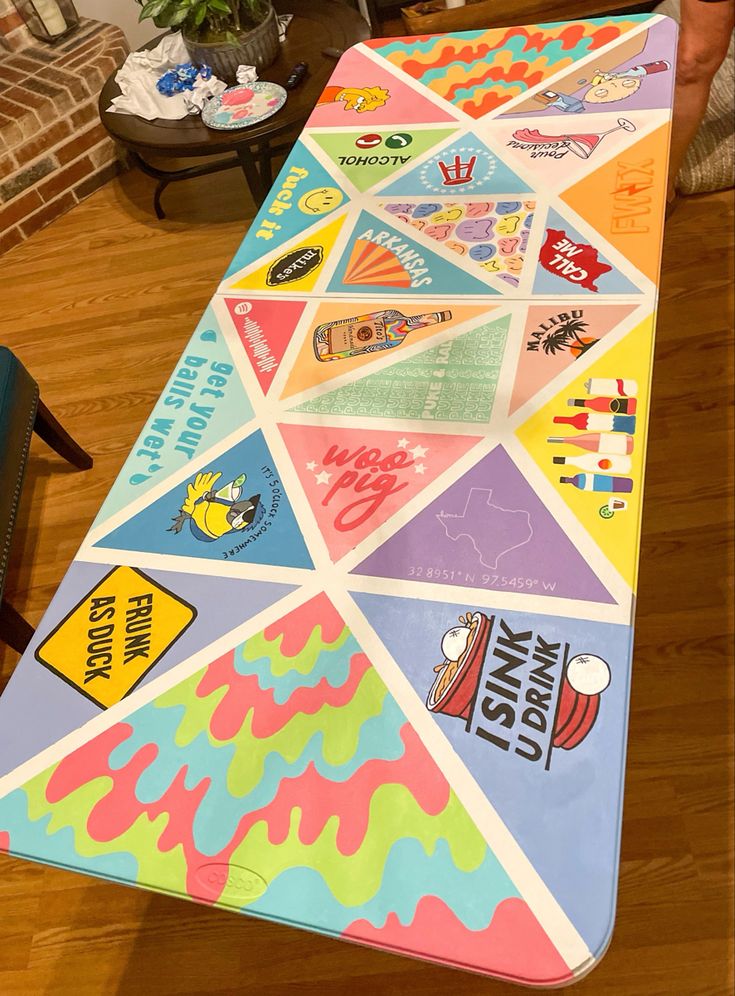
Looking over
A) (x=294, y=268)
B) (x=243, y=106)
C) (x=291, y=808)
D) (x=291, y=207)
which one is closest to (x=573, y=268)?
(x=294, y=268)

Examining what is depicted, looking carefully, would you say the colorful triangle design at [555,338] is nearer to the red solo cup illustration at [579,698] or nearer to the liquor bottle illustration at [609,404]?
the liquor bottle illustration at [609,404]

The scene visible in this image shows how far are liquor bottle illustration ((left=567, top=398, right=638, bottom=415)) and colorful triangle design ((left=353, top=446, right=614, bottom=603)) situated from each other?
152mm

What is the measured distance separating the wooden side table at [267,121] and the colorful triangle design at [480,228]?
3.24 feet

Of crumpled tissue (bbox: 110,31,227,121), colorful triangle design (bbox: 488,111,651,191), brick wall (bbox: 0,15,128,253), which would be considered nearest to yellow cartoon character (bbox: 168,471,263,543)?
colorful triangle design (bbox: 488,111,651,191)

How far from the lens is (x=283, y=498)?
1167 millimetres

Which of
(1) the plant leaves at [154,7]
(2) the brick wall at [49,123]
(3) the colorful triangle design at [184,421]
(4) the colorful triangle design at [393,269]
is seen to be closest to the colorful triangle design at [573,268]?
(4) the colorful triangle design at [393,269]

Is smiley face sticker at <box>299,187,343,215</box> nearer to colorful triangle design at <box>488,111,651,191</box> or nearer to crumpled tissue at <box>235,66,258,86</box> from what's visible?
colorful triangle design at <box>488,111,651,191</box>

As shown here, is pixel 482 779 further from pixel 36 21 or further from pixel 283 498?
pixel 36 21

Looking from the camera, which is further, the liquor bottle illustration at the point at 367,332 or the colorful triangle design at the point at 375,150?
the colorful triangle design at the point at 375,150

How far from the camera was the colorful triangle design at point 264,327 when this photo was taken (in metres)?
1.35

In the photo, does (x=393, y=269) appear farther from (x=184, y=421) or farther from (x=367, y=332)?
(x=184, y=421)

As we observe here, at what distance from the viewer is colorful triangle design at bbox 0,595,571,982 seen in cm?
82

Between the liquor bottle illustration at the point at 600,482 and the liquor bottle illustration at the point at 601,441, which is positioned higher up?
the liquor bottle illustration at the point at 601,441

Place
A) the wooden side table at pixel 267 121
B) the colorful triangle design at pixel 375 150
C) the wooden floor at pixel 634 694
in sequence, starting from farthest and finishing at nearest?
the wooden side table at pixel 267 121 → the colorful triangle design at pixel 375 150 → the wooden floor at pixel 634 694
